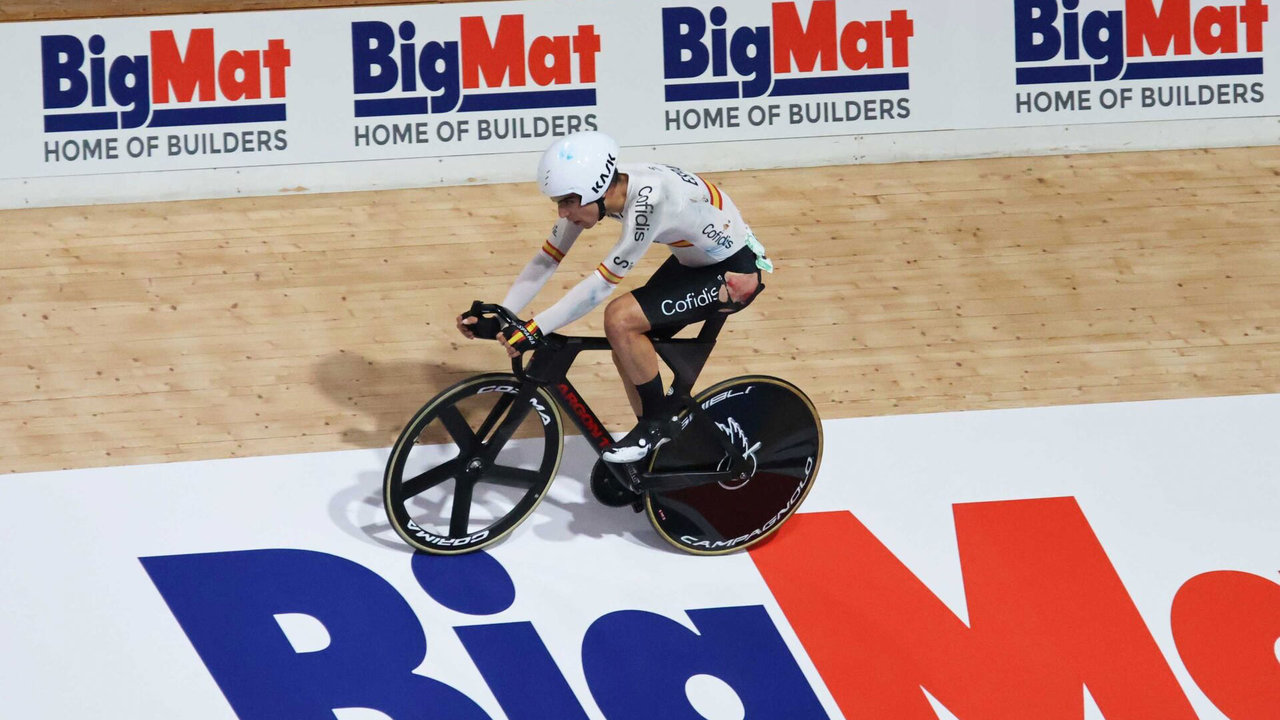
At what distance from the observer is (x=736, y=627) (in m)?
4.02

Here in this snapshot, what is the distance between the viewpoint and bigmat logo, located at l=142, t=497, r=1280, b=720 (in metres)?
3.83

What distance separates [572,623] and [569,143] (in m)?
1.61

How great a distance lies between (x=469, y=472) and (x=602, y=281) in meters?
0.83

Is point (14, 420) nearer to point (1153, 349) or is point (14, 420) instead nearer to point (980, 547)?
point (980, 547)

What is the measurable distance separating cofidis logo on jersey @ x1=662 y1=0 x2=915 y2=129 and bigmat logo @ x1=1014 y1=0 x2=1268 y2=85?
668 millimetres

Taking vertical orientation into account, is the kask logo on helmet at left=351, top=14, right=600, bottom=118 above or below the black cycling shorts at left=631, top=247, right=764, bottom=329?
above

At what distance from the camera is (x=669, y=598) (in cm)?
409

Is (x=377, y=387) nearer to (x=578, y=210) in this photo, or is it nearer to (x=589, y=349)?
(x=589, y=349)

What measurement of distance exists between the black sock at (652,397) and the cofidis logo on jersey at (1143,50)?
123 inches

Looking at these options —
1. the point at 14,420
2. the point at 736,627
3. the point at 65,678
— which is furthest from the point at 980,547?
the point at 14,420

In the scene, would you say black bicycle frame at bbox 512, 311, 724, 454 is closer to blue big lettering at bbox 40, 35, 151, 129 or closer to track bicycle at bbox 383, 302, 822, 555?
track bicycle at bbox 383, 302, 822, 555

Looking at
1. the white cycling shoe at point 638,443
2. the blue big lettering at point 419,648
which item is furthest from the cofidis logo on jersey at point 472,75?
the blue big lettering at point 419,648

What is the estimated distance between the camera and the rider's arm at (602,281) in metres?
3.63

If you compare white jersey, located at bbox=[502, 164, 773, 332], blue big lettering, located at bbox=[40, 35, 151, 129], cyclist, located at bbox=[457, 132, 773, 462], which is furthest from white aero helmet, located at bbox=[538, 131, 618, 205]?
blue big lettering, located at bbox=[40, 35, 151, 129]
